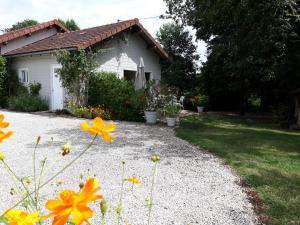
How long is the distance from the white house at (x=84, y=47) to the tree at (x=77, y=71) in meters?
0.36

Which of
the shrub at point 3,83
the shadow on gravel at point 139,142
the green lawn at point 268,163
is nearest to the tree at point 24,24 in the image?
the shrub at point 3,83

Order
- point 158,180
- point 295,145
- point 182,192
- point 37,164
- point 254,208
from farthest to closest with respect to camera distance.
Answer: point 295,145 → point 37,164 → point 158,180 → point 182,192 → point 254,208

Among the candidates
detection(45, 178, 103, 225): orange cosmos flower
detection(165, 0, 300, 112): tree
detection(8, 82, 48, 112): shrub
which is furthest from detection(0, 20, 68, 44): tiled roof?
detection(45, 178, 103, 225): orange cosmos flower

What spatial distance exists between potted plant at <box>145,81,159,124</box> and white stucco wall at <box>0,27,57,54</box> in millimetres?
9852

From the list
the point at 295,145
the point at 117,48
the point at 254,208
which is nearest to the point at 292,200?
the point at 254,208

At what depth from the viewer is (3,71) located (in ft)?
53.5

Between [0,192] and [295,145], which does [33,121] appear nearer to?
[0,192]

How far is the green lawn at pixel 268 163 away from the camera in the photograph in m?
4.10

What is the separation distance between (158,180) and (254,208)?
1.56 meters

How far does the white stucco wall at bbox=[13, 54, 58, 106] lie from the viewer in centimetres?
1485

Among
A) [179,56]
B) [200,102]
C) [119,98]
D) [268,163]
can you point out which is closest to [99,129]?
[268,163]

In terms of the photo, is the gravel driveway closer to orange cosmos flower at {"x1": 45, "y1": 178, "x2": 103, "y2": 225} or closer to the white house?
orange cosmos flower at {"x1": 45, "y1": 178, "x2": 103, "y2": 225}

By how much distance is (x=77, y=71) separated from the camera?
13.0 metres

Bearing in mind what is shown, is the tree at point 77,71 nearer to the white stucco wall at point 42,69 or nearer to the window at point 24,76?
the white stucco wall at point 42,69
